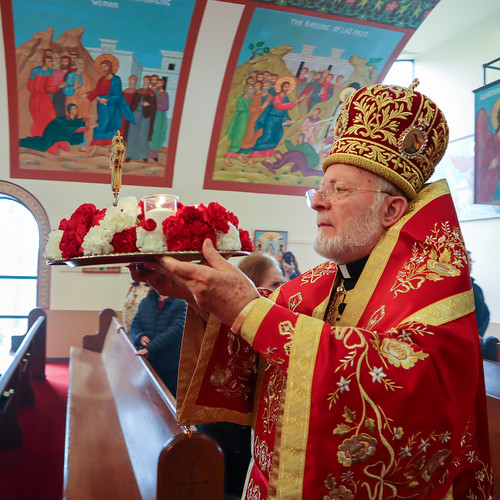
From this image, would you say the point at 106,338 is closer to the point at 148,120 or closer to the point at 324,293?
the point at 148,120

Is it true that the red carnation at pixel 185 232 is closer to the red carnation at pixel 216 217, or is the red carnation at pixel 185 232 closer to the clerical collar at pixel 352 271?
the red carnation at pixel 216 217

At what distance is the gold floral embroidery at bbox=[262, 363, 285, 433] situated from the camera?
1671 millimetres

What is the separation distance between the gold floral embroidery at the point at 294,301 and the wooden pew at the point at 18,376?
9.01ft

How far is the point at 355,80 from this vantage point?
420 inches

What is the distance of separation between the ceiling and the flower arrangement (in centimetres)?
1111

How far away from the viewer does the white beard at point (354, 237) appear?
173 cm

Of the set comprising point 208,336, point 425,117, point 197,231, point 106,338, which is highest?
point 425,117

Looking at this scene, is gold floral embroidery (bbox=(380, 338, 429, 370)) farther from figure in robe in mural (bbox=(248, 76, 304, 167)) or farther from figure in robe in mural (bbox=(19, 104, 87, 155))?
figure in robe in mural (bbox=(248, 76, 304, 167))

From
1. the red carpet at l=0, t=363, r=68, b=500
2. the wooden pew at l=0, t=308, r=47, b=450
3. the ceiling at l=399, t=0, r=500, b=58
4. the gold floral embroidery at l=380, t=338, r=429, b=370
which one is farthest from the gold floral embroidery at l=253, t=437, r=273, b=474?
the ceiling at l=399, t=0, r=500, b=58

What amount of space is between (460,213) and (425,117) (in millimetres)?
11237

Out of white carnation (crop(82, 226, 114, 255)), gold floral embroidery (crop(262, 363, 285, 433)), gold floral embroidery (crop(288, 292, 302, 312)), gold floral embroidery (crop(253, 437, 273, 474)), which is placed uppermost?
white carnation (crop(82, 226, 114, 255))

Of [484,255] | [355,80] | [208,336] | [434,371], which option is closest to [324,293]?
[208,336]

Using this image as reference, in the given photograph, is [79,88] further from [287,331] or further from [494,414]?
[287,331]

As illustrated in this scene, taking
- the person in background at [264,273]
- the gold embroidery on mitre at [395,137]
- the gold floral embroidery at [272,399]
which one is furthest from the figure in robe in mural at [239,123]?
the gold floral embroidery at [272,399]
